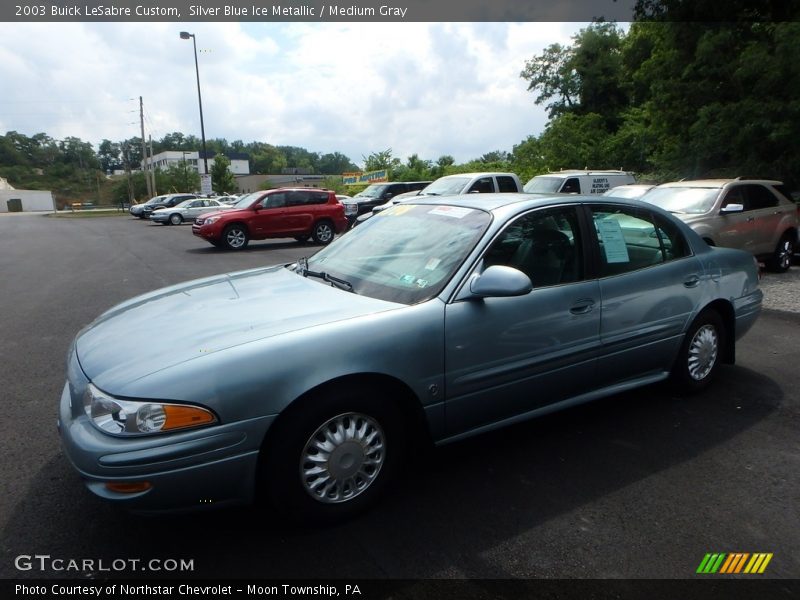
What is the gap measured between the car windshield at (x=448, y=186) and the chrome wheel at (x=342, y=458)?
11.8 metres

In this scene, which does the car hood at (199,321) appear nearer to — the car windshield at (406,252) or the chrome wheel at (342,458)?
the car windshield at (406,252)

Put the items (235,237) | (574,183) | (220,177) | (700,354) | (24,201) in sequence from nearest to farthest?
(700,354)
(574,183)
(235,237)
(220,177)
(24,201)

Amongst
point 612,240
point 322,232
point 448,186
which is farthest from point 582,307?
point 322,232

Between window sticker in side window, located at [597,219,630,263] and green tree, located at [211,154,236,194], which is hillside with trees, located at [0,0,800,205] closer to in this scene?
window sticker in side window, located at [597,219,630,263]

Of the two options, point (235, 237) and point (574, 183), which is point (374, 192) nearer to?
point (235, 237)

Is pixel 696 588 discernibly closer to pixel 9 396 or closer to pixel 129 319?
pixel 129 319

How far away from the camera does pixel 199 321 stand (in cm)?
297

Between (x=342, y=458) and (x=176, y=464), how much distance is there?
742mm

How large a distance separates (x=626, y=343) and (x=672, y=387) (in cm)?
88

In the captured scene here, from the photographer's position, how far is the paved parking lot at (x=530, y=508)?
2.52 m

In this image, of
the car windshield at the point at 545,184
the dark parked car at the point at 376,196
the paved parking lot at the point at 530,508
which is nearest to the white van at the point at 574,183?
the car windshield at the point at 545,184

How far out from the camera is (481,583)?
2379 mm

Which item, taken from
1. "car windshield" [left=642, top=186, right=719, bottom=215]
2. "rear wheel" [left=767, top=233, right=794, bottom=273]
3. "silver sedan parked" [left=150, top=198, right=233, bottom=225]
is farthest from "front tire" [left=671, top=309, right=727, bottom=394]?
"silver sedan parked" [left=150, top=198, right=233, bottom=225]

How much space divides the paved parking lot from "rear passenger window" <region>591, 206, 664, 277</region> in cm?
105
